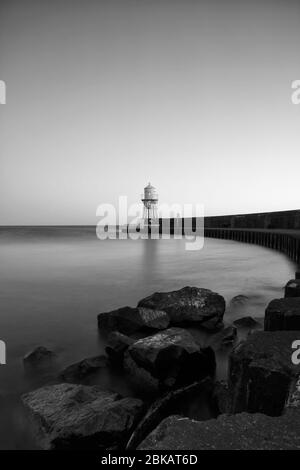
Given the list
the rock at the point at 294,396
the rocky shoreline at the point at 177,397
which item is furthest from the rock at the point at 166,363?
the rock at the point at 294,396

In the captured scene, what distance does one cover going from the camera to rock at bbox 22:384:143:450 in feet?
5.70

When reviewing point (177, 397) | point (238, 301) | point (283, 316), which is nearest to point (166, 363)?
point (177, 397)

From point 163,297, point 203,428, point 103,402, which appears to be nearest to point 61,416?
point 103,402

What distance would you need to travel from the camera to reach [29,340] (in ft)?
12.4

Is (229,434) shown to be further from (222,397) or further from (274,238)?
(274,238)

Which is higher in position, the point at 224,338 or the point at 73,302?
the point at 224,338

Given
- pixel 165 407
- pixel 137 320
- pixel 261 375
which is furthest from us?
pixel 137 320

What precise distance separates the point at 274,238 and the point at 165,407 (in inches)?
662

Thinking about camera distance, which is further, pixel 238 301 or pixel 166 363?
pixel 238 301

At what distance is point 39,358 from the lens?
3.08 m

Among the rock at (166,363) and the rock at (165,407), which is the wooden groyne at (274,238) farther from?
the rock at (165,407)

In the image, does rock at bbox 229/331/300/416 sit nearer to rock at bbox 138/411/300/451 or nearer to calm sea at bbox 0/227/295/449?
rock at bbox 138/411/300/451
